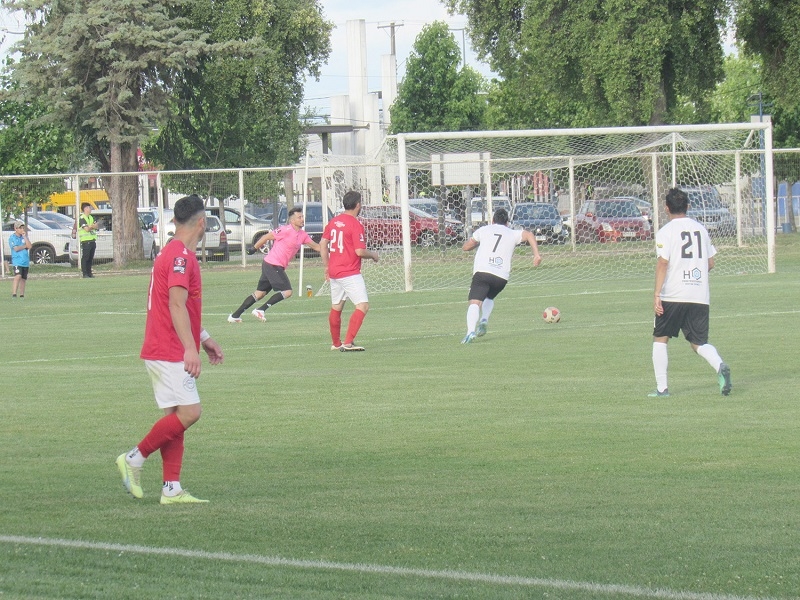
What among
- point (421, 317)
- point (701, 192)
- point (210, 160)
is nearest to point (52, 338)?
point (421, 317)

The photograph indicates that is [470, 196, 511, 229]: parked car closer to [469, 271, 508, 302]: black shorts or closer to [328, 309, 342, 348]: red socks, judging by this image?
[469, 271, 508, 302]: black shorts

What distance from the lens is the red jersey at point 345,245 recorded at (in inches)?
606

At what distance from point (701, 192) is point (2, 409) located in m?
24.8

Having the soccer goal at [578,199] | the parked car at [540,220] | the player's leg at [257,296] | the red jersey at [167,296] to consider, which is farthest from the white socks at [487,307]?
the parked car at [540,220]

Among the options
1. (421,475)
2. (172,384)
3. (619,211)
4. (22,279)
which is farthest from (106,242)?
(172,384)

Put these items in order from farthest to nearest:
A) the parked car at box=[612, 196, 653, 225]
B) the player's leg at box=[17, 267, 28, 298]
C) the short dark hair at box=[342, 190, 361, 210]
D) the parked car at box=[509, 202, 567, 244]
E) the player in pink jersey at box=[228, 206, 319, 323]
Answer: the parked car at box=[509, 202, 567, 244], the parked car at box=[612, 196, 653, 225], the player's leg at box=[17, 267, 28, 298], the player in pink jersey at box=[228, 206, 319, 323], the short dark hair at box=[342, 190, 361, 210]

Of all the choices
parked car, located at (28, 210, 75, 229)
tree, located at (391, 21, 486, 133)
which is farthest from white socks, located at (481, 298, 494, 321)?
tree, located at (391, 21, 486, 133)

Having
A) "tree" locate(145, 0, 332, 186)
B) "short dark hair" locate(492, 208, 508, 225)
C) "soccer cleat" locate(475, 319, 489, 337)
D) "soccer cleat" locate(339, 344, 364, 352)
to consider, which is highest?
"tree" locate(145, 0, 332, 186)

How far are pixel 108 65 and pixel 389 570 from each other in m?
37.2

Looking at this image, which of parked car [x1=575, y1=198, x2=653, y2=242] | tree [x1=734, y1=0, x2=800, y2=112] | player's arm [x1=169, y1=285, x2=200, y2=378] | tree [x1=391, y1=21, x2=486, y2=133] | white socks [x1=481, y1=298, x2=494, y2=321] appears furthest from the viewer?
tree [x1=391, y1=21, x2=486, y2=133]

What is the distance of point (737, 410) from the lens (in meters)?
10.3

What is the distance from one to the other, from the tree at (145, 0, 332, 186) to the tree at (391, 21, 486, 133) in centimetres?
1889

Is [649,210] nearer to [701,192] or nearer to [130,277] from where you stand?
[701,192]

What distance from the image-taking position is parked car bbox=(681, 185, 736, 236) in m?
32.5
